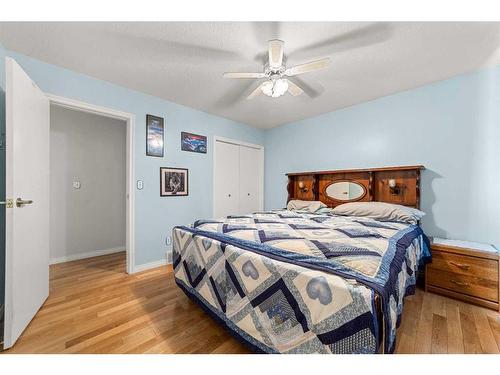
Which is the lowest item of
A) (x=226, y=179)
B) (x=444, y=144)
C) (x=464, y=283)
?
(x=464, y=283)

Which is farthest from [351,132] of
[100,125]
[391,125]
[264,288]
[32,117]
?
[100,125]

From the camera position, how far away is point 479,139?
2213mm

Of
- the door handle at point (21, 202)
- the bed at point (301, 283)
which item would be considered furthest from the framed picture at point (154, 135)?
the bed at point (301, 283)

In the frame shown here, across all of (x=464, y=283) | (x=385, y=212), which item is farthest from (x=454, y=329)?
(x=385, y=212)

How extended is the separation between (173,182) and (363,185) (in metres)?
2.76

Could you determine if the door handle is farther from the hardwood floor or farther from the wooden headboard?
the wooden headboard

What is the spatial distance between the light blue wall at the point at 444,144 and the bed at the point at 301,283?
1240 millimetres

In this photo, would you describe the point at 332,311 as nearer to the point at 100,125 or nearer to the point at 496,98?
the point at 496,98

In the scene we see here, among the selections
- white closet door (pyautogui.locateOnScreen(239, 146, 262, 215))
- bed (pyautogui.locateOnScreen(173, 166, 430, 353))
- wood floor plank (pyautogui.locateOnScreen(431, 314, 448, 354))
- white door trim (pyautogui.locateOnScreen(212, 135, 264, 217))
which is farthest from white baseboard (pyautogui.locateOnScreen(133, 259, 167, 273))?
wood floor plank (pyautogui.locateOnScreen(431, 314, 448, 354))

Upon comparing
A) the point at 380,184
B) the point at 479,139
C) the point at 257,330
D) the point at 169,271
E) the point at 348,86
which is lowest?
the point at 169,271

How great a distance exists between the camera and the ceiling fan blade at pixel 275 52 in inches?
60.3

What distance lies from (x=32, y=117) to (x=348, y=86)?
3.16 metres

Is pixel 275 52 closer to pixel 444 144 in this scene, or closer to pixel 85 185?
pixel 444 144

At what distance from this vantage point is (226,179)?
3.81 meters
